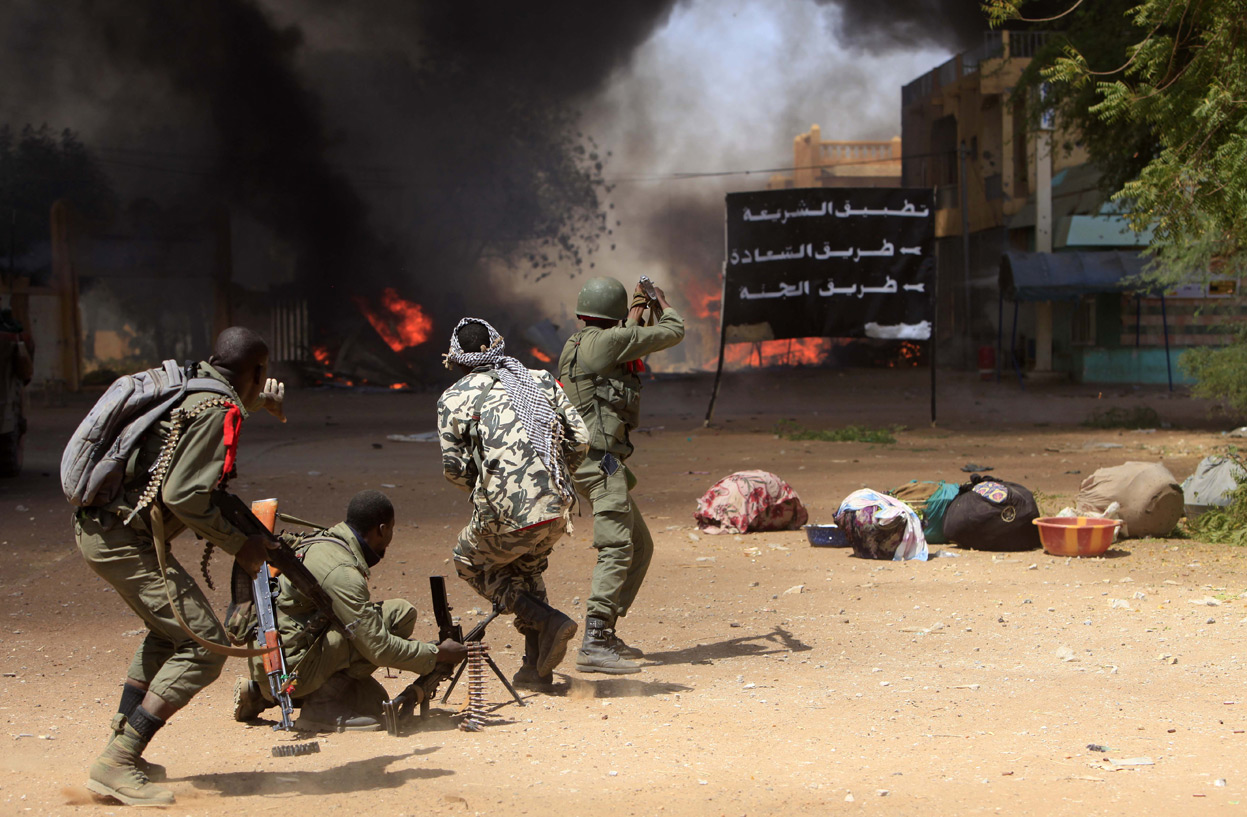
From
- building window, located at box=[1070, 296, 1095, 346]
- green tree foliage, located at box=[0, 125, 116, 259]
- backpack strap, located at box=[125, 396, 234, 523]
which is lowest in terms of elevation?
backpack strap, located at box=[125, 396, 234, 523]

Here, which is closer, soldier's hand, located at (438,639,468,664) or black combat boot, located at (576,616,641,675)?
soldier's hand, located at (438,639,468,664)

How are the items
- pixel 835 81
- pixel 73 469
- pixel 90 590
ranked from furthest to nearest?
pixel 835 81
pixel 90 590
pixel 73 469

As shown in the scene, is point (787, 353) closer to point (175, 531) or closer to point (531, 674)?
point (531, 674)

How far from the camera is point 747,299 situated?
49.8ft

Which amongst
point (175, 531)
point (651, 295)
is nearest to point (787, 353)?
point (651, 295)

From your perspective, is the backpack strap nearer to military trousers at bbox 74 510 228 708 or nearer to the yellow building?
military trousers at bbox 74 510 228 708

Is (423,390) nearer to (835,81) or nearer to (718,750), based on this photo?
(718,750)

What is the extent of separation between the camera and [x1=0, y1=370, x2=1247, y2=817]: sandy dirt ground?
3.07 metres

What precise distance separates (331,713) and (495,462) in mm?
1034

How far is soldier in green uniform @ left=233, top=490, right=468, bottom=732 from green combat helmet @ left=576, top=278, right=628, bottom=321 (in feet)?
4.45

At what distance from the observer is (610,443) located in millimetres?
4504

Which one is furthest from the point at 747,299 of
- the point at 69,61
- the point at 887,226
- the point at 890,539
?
the point at 69,61

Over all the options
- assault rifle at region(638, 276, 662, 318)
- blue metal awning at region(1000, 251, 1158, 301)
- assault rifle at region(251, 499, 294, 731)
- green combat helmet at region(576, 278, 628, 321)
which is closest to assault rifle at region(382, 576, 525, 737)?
assault rifle at region(251, 499, 294, 731)

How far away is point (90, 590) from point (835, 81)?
132ft
